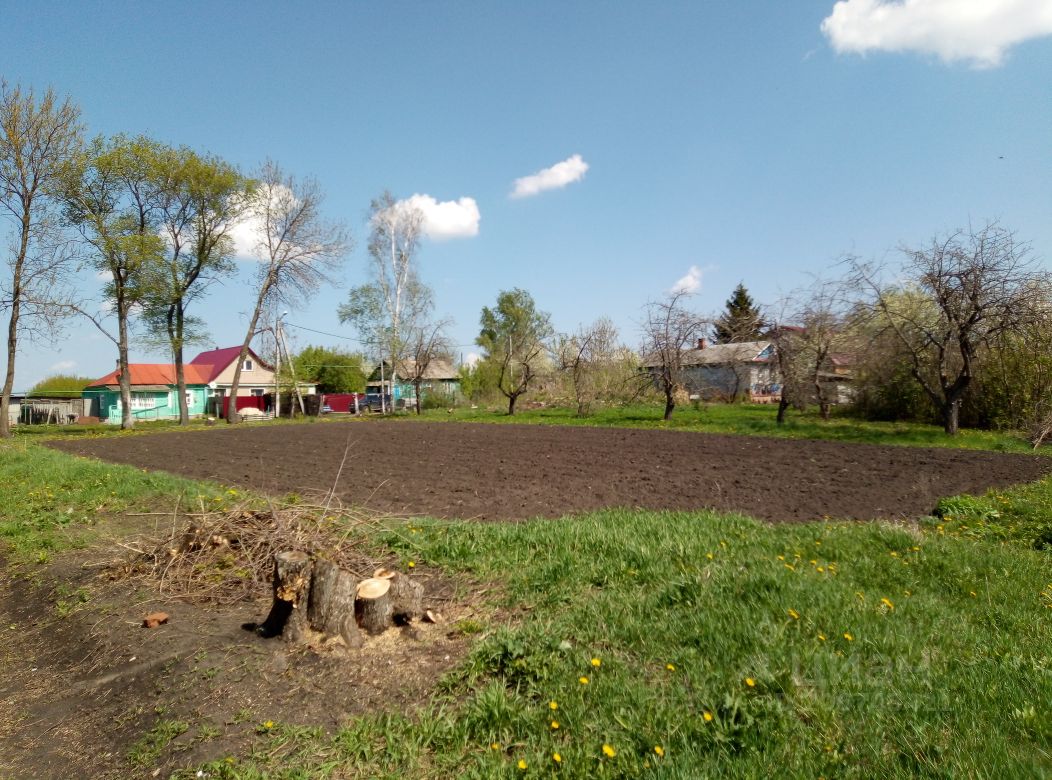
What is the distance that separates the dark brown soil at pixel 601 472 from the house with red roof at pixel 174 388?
30.8 meters

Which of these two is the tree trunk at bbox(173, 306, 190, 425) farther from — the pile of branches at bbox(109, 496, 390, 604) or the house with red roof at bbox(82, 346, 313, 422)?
the pile of branches at bbox(109, 496, 390, 604)

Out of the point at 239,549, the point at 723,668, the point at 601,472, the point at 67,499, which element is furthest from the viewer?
the point at 601,472

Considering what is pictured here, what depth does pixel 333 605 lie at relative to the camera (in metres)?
3.96

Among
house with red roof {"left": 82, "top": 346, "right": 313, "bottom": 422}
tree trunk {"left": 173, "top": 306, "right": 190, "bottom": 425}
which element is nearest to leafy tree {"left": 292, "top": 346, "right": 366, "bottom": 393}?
house with red roof {"left": 82, "top": 346, "right": 313, "bottom": 422}

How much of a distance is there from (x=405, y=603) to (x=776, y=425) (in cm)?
2031

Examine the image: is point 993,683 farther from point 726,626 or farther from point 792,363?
point 792,363

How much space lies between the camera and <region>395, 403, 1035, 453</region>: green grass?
17047 mm

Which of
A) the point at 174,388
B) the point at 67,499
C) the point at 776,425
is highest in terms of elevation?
the point at 174,388

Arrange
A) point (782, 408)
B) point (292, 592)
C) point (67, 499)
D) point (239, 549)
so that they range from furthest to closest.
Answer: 1. point (782, 408)
2. point (67, 499)
3. point (239, 549)
4. point (292, 592)

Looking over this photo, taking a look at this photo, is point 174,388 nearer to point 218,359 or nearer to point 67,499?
point 218,359

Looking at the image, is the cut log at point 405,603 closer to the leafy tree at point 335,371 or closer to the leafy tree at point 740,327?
the leafy tree at point 740,327

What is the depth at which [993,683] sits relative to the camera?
10.1 feet

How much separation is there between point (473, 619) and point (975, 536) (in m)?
6.17

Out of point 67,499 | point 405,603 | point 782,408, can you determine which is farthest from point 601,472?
point 782,408
